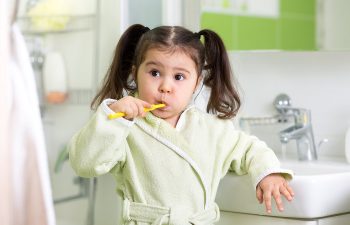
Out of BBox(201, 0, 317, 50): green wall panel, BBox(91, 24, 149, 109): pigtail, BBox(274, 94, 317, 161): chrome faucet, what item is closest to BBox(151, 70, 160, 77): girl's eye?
BBox(91, 24, 149, 109): pigtail

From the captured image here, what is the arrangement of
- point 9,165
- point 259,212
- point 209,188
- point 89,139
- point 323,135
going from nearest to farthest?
point 9,165, point 89,139, point 209,188, point 259,212, point 323,135

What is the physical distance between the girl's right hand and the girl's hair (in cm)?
15

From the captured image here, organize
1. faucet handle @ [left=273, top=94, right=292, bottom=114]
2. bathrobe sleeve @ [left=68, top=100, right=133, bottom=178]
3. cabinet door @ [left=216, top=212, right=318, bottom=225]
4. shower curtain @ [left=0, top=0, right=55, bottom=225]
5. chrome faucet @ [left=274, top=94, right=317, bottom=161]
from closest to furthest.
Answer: shower curtain @ [left=0, top=0, right=55, bottom=225] < bathrobe sleeve @ [left=68, top=100, right=133, bottom=178] < cabinet door @ [left=216, top=212, right=318, bottom=225] < chrome faucet @ [left=274, top=94, right=317, bottom=161] < faucet handle @ [left=273, top=94, right=292, bottom=114]

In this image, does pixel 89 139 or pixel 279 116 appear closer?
pixel 89 139

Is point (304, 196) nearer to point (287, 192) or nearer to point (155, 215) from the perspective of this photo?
point (287, 192)

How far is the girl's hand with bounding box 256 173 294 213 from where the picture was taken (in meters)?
1.34

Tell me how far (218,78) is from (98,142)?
0.40 metres

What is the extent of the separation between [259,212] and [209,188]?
182 mm

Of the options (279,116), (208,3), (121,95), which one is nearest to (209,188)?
(121,95)

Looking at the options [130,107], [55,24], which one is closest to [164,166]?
[130,107]

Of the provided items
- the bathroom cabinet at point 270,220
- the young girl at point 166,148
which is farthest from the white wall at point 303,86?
the young girl at point 166,148

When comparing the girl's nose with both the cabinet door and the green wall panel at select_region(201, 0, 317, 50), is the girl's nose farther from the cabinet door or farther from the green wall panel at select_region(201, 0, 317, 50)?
the green wall panel at select_region(201, 0, 317, 50)

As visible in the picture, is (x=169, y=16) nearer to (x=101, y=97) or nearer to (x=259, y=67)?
(x=259, y=67)

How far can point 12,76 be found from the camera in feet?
3.68
